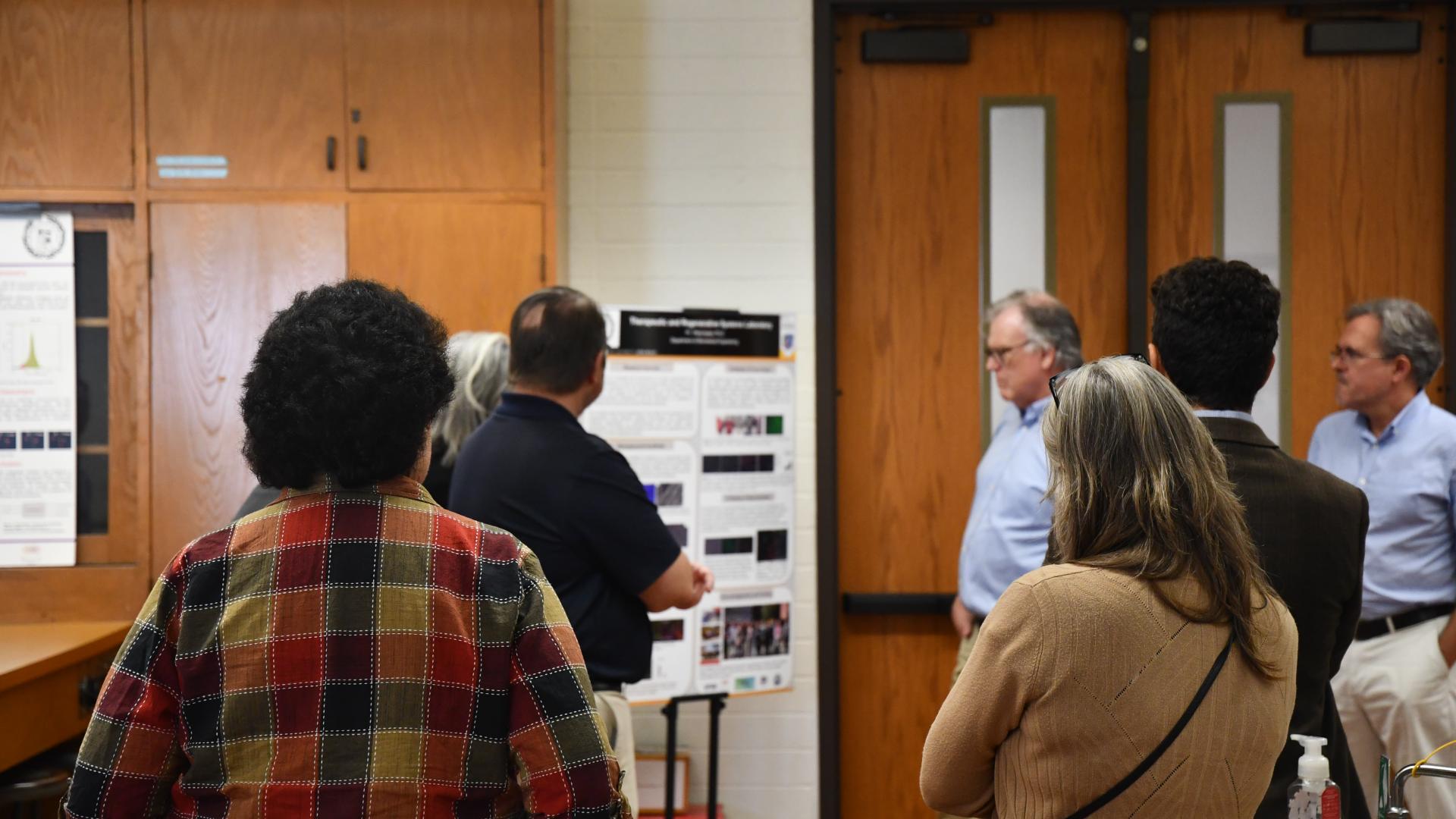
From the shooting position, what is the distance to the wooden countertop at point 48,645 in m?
2.55

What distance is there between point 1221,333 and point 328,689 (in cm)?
130

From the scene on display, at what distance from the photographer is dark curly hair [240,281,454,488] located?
46.5 inches

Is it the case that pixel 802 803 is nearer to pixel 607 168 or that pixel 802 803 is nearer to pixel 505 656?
pixel 607 168

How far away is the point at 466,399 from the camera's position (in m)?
2.57

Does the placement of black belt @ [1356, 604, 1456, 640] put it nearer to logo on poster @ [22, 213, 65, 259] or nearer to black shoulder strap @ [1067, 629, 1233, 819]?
black shoulder strap @ [1067, 629, 1233, 819]

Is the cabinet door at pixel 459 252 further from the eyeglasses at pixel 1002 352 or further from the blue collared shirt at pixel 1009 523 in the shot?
the blue collared shirt at pixel 1009 523

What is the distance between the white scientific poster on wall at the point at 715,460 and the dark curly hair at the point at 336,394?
177 cm

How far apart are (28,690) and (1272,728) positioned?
8.49ft

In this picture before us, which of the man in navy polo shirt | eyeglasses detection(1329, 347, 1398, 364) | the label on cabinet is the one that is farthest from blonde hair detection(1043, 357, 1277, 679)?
the label on cabinet

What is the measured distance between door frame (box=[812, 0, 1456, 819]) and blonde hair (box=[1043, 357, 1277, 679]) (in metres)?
2.16

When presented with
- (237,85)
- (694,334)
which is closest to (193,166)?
(237,85)

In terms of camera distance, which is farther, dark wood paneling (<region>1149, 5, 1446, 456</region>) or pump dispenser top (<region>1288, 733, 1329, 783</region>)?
dark wood paneling (<region>1149, 5, 1446, 456</region>)

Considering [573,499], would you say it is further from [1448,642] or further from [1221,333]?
[1448,642]

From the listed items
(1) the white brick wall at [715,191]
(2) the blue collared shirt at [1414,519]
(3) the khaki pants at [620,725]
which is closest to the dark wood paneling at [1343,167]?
(2) the blue collared shirt at [1414,519]
